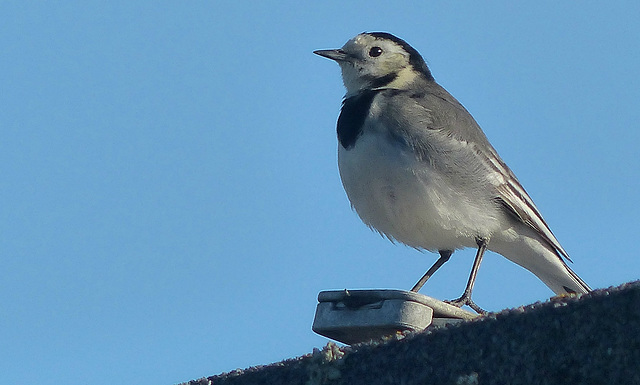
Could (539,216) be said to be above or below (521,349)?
above

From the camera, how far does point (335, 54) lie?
9.93 m

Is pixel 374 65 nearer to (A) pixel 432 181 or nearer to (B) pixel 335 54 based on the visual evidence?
(B) pixel 335 54

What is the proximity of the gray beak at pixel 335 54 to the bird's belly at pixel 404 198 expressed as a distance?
1638mm

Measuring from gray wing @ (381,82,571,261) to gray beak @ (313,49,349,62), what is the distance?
91cm

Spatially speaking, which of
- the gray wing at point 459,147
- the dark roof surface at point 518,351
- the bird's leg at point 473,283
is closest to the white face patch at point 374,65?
the gray wing at point 459,147

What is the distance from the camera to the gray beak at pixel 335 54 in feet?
32.4

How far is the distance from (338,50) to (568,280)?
328 centimetres

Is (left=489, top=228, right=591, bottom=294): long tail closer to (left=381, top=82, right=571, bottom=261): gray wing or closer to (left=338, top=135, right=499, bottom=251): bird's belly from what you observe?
(left=381, top=82, right=571, bottom=261): gray wing

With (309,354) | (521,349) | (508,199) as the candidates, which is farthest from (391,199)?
(521,349)

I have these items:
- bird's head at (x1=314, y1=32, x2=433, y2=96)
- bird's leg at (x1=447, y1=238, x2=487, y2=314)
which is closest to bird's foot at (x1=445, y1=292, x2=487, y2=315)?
bird's leg at (x1=447, y1=238, x2=487, y2=314)

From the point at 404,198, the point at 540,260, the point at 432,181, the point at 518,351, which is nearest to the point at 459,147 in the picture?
the point at 432,181

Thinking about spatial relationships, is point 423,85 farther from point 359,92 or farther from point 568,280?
point 568,280

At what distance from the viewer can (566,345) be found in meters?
3.78

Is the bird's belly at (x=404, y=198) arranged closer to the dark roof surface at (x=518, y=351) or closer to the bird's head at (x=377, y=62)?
the bird's head at (x=377, y=62)
